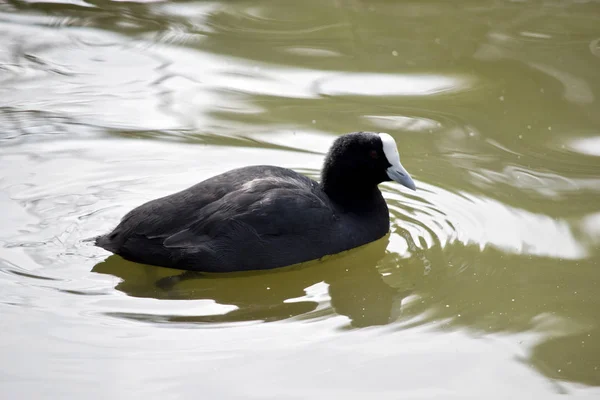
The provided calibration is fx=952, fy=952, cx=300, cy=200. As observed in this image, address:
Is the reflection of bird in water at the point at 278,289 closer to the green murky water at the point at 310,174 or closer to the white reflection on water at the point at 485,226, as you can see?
the green murky water at the point at 310,174

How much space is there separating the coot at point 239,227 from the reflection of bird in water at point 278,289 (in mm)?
87

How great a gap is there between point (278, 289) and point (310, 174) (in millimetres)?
1559

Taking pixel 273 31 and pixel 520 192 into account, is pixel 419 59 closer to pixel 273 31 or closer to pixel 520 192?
pixel 273 31

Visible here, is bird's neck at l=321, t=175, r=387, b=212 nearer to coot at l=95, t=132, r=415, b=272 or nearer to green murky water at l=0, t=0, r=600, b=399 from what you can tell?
coot at l=95, t=132, r=415, b=272

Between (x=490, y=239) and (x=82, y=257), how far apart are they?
7.73 feet

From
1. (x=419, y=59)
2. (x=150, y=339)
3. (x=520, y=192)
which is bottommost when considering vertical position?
(x=150, y=339)

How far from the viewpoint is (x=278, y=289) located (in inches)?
201

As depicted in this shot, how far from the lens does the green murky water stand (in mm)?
4309

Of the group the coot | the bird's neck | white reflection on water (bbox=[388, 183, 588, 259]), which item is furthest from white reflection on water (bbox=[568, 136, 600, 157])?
the coot

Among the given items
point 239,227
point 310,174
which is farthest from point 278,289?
point 310,174

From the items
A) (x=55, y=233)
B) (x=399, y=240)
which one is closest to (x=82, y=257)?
(x=55, y=233)

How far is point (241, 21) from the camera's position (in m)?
9.11

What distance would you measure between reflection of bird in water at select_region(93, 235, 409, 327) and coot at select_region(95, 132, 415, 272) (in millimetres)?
87

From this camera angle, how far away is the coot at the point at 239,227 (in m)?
5.11
